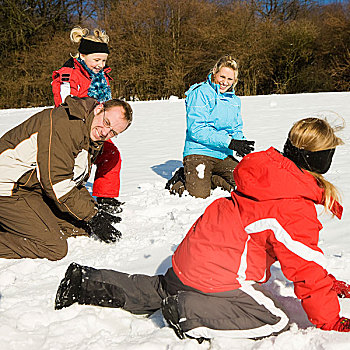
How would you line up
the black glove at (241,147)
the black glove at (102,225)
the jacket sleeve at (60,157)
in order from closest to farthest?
the jacket sleeve at (60,157) < the black glove at (102,225) < the black glove at (241,147)

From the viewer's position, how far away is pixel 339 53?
15.9 meters

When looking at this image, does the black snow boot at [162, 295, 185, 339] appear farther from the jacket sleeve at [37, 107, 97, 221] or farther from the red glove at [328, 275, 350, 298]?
the jacket sleeve at [37, 107, 97, 221]

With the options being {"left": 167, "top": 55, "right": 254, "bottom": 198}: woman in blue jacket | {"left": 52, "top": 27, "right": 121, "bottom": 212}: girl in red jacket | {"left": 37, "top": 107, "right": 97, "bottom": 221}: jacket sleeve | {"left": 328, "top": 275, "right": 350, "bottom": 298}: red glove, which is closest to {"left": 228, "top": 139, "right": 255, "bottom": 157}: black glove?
{"left": 167, "top": 55, "right": 254, "bottom": 198}: woman in blue jacket

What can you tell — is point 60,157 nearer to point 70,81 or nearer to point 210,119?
point 70,81

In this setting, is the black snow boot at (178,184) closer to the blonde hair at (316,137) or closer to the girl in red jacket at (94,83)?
the girl in red jacket at (94,83)

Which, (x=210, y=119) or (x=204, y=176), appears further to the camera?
(x=210, y=119)

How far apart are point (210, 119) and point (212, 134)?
182 millimetres

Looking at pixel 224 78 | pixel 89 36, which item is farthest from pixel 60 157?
pixel 224 78

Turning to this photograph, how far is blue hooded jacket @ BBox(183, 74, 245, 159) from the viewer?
3979 mm

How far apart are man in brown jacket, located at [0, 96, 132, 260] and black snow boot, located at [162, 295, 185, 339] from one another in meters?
1.12

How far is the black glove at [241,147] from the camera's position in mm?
3842

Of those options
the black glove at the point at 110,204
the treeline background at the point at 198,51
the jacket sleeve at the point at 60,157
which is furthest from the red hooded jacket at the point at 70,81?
the treeline background at the point at 198,51

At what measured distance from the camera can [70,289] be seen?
6.44 ft

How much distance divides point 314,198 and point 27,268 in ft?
5.94
